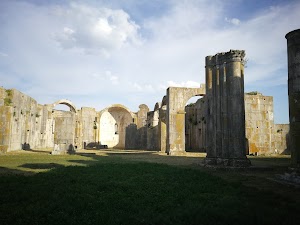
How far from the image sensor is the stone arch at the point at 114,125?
37750 millimetres

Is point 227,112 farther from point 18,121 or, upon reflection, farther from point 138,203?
point 18,121

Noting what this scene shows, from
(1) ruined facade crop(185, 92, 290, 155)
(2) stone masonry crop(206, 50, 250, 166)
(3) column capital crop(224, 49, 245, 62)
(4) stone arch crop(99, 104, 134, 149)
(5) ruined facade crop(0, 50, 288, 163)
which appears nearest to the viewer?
(2) stone masonry crop(206, 50, 250, 166)

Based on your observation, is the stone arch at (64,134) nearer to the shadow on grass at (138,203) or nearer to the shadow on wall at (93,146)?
the shadow on wall at (93,146)

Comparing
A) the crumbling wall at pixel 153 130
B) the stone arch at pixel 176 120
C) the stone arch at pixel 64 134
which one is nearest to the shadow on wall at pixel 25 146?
the stone arch at pixel 64 134

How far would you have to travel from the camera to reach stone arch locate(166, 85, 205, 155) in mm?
21531

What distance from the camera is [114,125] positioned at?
3897 centimetres

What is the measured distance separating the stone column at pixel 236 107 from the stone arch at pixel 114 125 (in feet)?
87.8

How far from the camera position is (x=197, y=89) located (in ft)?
75.4

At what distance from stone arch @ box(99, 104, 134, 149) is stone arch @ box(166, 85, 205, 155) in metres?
15.8

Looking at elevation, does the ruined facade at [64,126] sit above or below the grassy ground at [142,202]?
above

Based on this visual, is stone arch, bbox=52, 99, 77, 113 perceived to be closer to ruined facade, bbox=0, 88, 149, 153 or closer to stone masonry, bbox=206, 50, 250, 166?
ruined facade, bbox=0, 88, 149, 153

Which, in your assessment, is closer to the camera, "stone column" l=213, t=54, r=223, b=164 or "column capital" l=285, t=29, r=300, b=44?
"column capital" l=285, t=29, r=300, b=44

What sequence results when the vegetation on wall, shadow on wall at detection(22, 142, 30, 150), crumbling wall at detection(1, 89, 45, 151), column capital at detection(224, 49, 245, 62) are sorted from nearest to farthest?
column capital at detection(224, 49, 245, 62), crumbling wall at detection(1, 89, 45, 151), the vegetation on wall, shadow on wall at detection(22, 142, 30, 150)

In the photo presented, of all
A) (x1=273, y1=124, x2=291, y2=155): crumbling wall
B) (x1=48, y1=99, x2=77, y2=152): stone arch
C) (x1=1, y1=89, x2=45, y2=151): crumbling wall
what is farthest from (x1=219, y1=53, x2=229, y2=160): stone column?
(x1=1, y1=89, x2=45, y2=151): crumbling wall
